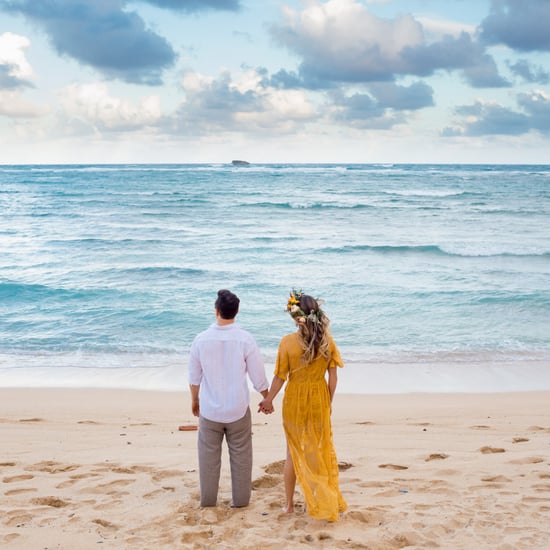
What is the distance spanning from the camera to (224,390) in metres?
4.85

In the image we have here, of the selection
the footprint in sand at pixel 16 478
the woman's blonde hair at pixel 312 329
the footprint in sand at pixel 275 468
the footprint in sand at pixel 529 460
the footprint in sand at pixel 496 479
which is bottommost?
the footprint in sand at pixel 275 468

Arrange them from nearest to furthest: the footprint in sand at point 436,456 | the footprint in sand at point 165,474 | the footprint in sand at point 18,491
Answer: the footprint in sand at point 18,491 → the footprint in sand at point 165,474 → the footprint in sand at point 436,456

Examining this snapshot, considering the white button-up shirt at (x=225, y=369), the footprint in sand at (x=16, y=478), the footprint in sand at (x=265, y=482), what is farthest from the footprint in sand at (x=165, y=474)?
the white button-up shirt at (x=225, y=369)

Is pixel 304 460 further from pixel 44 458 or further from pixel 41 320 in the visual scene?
pixel 41 320

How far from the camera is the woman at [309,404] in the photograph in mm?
4715

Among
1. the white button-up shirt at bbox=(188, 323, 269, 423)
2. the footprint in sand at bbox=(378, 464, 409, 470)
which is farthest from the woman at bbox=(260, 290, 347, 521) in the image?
the footprint in sand at bbox=(378, 464, 409, 470)

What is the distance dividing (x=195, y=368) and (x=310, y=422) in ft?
3.22

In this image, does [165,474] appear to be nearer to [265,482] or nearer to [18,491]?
[265,482]

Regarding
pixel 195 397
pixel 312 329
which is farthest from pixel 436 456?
pixel 195 397

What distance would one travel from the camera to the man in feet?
15.7

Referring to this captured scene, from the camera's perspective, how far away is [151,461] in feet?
20.5

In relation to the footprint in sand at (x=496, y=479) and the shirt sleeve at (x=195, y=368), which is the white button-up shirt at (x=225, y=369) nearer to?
the shirt sleeve at (x=195, y=368)

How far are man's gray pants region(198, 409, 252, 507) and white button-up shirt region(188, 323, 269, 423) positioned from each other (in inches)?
3.4

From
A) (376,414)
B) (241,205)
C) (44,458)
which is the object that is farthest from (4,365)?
(241,205)
